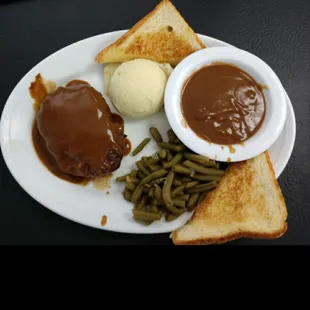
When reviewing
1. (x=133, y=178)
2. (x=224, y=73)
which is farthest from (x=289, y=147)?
(x=133, y=178)

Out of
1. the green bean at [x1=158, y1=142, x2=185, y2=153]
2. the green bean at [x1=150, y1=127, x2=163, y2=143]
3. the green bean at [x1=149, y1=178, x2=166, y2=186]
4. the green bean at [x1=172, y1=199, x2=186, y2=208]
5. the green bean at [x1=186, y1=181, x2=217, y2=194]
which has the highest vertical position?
the green bean at [x1=150, y1=127, x2=163, y2=143]

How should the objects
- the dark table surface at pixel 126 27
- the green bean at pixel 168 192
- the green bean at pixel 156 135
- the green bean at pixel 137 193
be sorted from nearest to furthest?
the green bean at pixel 168 192
the green bean at pixel 137 193
the green bean at pixel 156 135
the dark table surface at pixel 126 27

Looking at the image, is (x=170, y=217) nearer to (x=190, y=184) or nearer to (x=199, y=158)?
(x=190, y=184)

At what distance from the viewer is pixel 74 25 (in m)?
2.69

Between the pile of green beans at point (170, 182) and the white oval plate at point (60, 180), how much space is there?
8cm

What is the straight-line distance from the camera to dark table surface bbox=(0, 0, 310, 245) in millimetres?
2443

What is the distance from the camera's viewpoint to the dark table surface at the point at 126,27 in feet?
8.02

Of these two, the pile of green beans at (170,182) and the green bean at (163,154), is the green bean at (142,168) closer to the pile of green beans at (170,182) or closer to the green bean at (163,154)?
the pile of green beans at (170,182)

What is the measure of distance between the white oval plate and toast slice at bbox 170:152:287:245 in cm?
10

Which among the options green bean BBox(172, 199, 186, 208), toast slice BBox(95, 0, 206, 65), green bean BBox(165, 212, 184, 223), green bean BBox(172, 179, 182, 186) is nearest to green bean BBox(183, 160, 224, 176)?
green bean BBox(172, 179, 182, 186)

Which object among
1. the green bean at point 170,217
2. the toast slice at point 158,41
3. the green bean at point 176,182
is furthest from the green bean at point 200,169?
the toast slice at point 158,41

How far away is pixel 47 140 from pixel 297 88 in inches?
70.4

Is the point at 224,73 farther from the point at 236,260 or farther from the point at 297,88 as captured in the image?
the point at 236,260

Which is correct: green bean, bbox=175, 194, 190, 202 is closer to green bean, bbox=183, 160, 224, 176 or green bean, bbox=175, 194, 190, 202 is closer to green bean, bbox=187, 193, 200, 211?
green bean, bbox=187, 193, 200, 211
